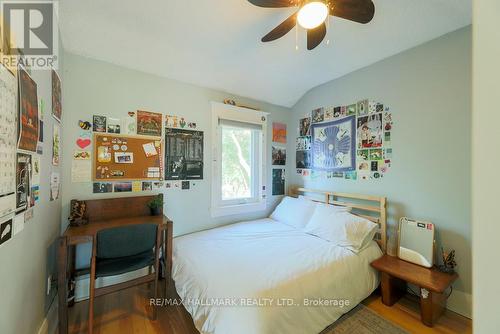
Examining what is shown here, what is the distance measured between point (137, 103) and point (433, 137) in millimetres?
3000

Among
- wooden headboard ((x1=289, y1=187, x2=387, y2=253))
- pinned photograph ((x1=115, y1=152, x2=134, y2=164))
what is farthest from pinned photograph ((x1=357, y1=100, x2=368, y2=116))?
pinned photograph ((x1=115, y1=152, x2=134, y2=164))

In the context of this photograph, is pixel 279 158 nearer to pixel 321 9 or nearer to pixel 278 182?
pixel 278 182

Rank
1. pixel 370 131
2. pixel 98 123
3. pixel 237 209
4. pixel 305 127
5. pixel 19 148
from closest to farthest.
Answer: pixel 19 148 < pixel 98 123 < pixel 370 131 < pixel 237 209 < pixel 305 127

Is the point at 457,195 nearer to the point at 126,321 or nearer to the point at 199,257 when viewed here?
the point at 199,257

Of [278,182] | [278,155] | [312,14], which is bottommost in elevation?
[278,182]

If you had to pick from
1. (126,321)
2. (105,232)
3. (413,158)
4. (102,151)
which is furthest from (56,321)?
(413,158)

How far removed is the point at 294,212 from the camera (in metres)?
2.76

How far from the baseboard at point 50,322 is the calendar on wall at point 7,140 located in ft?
3.61

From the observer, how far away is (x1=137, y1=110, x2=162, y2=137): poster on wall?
7.16 ft

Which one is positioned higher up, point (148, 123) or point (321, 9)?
point (321, 9)

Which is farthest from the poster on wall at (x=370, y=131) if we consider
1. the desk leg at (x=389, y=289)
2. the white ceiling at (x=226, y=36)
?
the desk leg at (x=389, y=289)

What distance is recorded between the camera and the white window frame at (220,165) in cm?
265

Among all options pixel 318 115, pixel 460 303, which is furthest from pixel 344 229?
pixel 318 115

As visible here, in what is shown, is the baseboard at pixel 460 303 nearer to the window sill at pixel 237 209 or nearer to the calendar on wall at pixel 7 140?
the window sill at pixel 237 209
